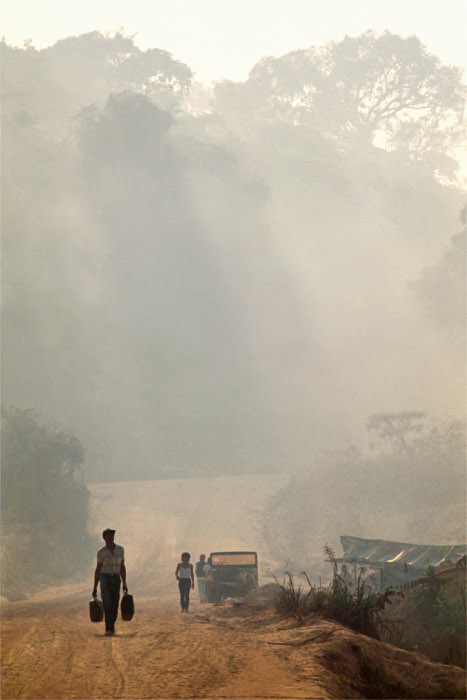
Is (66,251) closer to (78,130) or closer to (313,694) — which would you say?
(78,130)

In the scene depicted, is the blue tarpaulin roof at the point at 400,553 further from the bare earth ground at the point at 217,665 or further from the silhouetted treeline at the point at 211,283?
the silhouetted treeline at the point at 211,283

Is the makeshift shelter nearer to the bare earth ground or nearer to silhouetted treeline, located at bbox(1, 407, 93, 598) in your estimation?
the bare earth ground

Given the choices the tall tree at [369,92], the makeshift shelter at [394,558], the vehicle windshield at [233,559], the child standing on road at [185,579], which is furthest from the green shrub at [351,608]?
the tall tree at [369,92]

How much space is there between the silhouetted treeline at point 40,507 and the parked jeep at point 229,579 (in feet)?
36.0

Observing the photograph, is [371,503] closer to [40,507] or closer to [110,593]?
[40,507]

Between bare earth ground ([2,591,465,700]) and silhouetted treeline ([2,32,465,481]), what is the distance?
140ft

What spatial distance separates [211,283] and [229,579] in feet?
177

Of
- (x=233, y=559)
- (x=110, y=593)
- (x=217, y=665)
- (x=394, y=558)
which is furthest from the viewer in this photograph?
(x=233, y=559)

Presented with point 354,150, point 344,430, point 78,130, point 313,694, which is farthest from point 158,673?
point 354,150

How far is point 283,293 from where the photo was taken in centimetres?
7638

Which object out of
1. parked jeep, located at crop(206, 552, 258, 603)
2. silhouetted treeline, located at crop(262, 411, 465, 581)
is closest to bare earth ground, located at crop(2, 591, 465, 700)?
parked jeep, located at crop(206, 552, 258, 603)

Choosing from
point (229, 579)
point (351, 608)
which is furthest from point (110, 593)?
point (229, 579)

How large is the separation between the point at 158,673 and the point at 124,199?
Result: 6936cm

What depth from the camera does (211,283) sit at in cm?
7319
